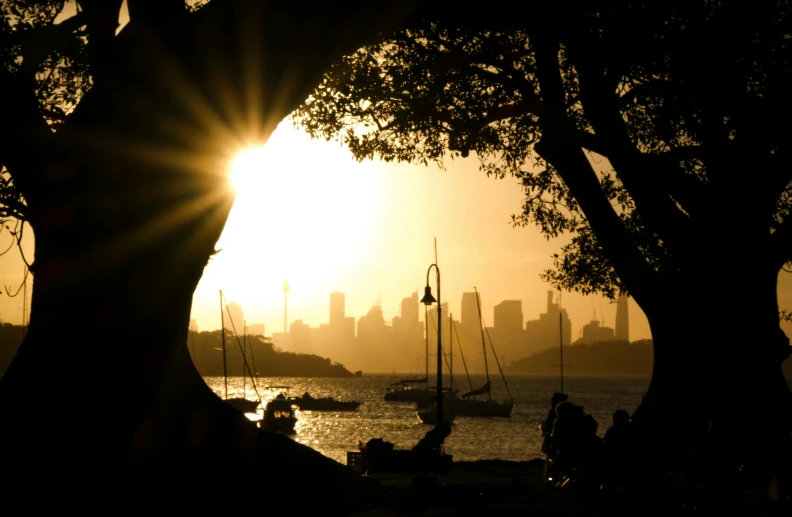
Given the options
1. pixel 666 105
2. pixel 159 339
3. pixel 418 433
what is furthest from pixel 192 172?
pixel 418 433

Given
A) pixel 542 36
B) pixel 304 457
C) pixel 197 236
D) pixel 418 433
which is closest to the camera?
A: pixel 197 236

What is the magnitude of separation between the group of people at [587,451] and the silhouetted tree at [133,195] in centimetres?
496

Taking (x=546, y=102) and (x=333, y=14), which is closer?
(x=333, y=14)

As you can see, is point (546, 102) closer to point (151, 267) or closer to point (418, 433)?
point (151, 267)

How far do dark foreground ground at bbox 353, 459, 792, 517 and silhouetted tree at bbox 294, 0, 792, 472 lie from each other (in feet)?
5.61

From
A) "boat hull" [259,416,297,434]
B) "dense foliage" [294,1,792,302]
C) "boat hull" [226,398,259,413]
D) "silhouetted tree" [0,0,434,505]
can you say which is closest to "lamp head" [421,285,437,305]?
"dense foliage" [294,1,792,302]

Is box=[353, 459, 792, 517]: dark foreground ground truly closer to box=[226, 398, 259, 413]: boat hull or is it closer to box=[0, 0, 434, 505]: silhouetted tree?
box=[0, 0, 434, 505]: silhouetted tree

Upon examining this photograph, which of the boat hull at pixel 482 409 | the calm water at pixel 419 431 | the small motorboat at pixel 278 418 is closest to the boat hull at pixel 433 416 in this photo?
the calm water at pixel 419 431

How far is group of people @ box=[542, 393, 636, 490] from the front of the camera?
9.91 m

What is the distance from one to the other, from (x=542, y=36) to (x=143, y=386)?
8.55m

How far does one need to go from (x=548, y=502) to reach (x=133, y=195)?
6.28 meters

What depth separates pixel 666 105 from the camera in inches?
565

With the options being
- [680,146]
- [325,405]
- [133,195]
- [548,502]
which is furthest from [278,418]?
[133,195]

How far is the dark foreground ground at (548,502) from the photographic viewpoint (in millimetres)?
9523
